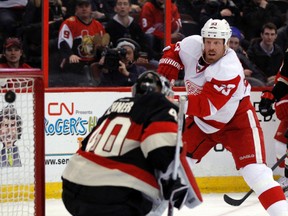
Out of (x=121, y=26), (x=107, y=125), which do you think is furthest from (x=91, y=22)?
(x=107, y=125)

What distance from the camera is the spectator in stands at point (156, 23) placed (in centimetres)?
632

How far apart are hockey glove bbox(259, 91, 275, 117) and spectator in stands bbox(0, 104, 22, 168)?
2.36 m

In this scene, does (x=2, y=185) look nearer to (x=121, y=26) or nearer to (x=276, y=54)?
(x=121, y=26)

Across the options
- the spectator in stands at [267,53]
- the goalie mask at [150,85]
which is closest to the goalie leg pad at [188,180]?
the goalie mask at [150,85]

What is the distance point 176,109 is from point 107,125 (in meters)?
0.25

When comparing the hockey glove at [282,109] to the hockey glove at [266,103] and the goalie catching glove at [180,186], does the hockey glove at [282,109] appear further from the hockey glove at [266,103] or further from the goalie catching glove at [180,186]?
the goalie catching glove at [180,186]

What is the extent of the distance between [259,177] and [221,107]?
38 cm

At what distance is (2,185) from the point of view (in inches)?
169

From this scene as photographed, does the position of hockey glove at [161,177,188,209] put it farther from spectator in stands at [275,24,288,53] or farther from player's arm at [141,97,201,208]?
spectator in stands at [275,24,288,53]

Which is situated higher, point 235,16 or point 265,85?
point 235,16

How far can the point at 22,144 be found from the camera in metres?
4.03

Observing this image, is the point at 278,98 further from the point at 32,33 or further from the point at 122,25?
the point at 32,33

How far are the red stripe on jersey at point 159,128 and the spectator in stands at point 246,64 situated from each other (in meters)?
3.65

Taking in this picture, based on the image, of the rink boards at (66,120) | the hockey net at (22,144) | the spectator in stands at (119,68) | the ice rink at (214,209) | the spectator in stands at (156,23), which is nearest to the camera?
the hockey net at (22,144)
